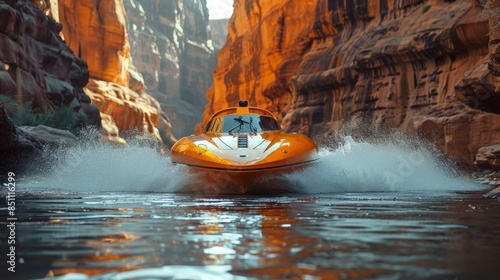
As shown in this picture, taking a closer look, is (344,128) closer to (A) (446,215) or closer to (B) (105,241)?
(A) (446,215)

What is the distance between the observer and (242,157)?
7754 millimetres

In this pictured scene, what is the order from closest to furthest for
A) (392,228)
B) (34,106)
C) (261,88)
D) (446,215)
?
(392,228), (446,215), (34,106), (261,88)

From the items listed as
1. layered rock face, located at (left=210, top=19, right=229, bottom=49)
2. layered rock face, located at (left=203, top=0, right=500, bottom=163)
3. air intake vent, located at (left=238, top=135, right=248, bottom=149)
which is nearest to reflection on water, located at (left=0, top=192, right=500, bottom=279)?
air intake vent, located at (left=238, top=135, right=248, bottom=149)

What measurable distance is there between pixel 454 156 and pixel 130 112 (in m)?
47.1

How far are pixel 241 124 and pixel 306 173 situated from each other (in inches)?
70.2

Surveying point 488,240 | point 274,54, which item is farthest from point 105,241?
point 274,54

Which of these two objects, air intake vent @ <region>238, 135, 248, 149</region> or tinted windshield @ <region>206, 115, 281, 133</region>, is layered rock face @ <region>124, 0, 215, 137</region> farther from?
air intake vent @ <region>238, 135, 248, 149</region>

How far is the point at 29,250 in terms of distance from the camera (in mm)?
2545

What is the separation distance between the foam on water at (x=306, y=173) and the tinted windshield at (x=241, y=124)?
0.99 m

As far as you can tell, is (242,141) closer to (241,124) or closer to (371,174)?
(241,124)

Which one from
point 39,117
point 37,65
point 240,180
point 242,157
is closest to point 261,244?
point 240,180

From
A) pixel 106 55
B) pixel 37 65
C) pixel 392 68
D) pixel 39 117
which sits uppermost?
pixel 106 55

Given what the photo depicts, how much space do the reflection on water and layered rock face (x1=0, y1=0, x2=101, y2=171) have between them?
21488 millimetres

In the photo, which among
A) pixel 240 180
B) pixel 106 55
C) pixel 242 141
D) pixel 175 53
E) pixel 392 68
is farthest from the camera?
pixel 175 53
